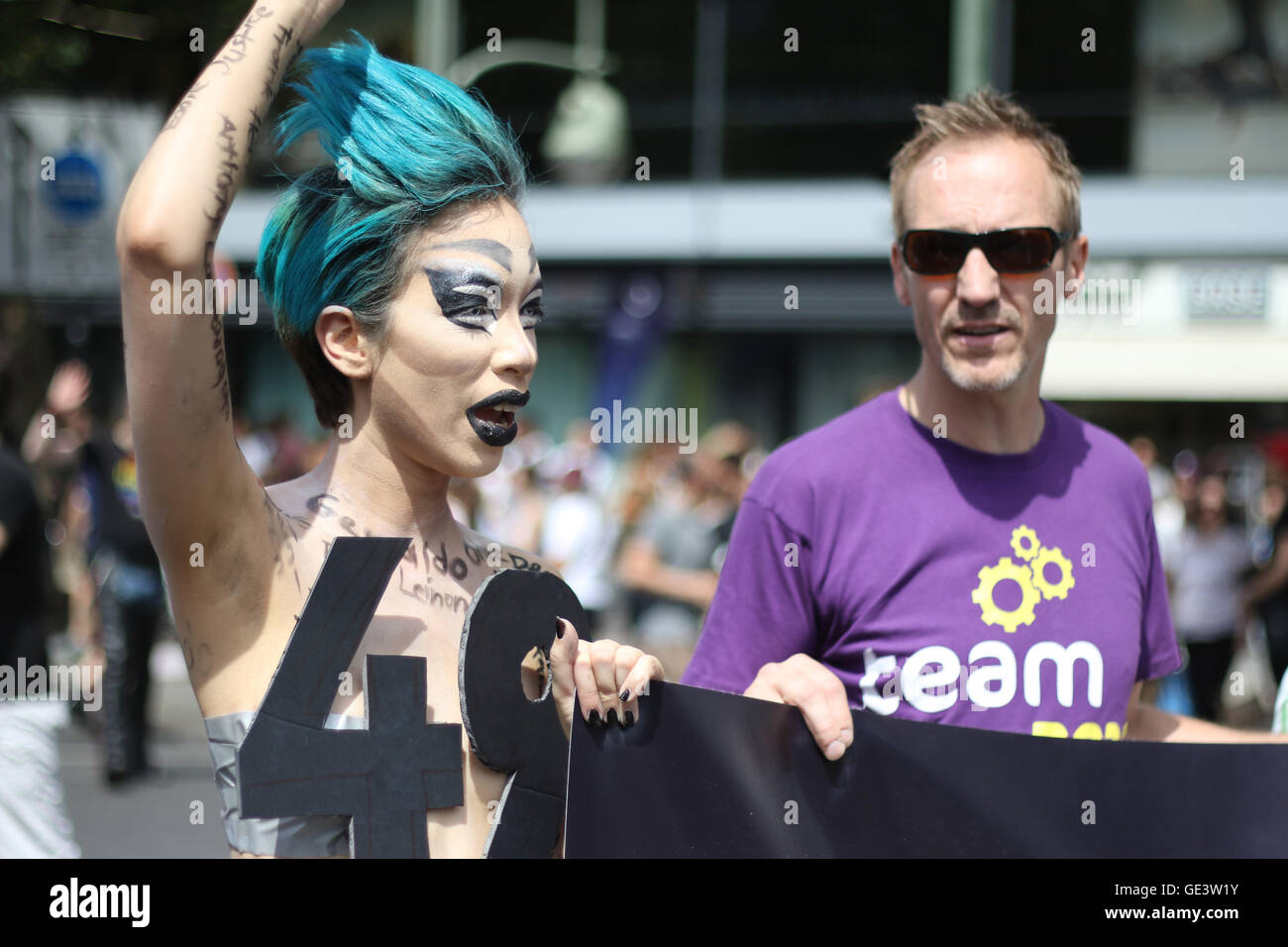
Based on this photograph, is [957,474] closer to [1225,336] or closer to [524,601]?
[524,601]

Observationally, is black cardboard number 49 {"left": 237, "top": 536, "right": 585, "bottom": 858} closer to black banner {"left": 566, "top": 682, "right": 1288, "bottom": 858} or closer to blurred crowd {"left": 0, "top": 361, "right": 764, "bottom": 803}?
black banner {"left": 566, "top": 682, "right": 1288, "bottom": 858}

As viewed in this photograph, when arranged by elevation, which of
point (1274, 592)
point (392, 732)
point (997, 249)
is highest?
point (997, 249)

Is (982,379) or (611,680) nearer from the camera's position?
(611,680)

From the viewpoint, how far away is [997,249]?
7.44ft

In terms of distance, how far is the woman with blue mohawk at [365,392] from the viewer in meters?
1.69

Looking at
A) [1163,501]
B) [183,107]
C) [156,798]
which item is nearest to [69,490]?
[156,798]

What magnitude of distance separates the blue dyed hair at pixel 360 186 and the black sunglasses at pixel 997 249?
74 centimetres

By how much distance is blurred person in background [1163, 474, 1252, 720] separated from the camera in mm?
8344

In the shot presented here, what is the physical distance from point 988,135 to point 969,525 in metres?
0.65

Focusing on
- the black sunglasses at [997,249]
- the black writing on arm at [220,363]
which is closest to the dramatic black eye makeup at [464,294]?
the black writing on arm at [220,363]

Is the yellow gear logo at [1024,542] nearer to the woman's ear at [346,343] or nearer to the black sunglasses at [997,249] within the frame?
the black sunglasses at [997,249]

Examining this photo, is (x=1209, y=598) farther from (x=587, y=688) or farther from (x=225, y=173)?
(x=225, y=173)

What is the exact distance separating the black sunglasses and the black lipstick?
0.78m

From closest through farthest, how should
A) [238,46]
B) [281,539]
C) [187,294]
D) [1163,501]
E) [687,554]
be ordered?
[187,294], [238,46], [281,539], [687,554], [1163,501]
